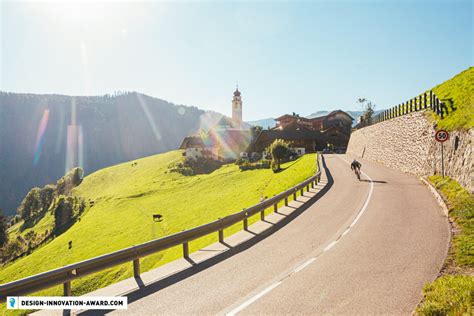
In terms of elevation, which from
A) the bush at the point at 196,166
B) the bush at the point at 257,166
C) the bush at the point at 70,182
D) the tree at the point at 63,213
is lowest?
the tree at the point at 63,213

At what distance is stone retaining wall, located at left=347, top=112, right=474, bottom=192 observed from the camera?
15585mm

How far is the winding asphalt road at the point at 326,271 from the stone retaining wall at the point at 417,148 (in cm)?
425

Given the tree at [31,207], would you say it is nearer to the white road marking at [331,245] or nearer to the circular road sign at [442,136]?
the white road marking at [331,245]

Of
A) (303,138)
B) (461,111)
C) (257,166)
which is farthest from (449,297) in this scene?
(303,138)

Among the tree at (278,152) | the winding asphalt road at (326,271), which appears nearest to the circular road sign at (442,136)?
the winding asphalt road at (326,271)

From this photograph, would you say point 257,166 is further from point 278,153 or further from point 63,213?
point 63,213

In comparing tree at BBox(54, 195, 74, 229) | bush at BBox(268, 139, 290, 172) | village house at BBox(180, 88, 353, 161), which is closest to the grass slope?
bush at BBox(268, 139, 290, 172)

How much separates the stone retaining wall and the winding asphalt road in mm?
4251

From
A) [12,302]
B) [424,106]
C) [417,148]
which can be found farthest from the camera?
[424,106]

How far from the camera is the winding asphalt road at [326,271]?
598 centimetres

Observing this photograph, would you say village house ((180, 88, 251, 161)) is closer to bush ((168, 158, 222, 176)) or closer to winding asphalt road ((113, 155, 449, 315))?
bush ((168, 158, 222, 176))

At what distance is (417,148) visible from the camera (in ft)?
80.9

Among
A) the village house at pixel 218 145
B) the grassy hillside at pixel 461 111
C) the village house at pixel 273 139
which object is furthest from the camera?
the village house at pixel 218 145

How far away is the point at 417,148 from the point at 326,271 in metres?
21.3
